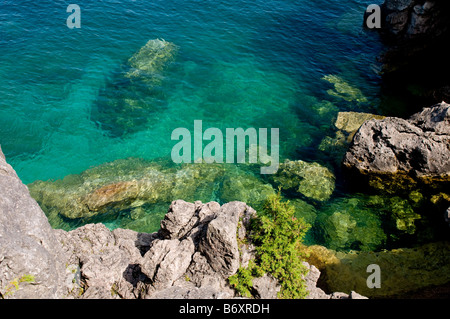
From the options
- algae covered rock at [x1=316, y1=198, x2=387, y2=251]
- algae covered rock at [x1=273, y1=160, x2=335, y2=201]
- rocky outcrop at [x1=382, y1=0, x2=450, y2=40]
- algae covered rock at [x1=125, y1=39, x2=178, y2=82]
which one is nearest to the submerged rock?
algae covered rock at [x1=273, y1=160, x2=335, y2=201]

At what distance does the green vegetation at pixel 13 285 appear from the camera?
8.34 meters

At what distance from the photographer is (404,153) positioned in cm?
2009

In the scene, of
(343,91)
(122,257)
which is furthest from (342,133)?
(122,257)

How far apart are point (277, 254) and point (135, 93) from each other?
24032 millimetres

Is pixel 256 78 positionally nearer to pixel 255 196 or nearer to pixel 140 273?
pixel 255 196

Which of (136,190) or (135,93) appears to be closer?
(136,190)

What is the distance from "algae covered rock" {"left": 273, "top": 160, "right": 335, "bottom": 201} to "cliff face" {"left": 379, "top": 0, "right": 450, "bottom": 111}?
44.8 ft

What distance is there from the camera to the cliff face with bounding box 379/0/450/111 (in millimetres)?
27812

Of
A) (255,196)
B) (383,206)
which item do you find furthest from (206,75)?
(383,206)

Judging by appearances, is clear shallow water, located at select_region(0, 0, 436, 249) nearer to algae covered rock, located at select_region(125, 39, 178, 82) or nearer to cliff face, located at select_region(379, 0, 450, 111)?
algae covered rock, located at select_region(125, 39, 178, 82)

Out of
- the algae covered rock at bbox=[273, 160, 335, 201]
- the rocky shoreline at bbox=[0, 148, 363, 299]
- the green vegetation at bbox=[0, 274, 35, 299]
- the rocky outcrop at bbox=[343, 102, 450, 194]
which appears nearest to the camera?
the green vegetation at bbox=[0, 274, 35, 299]

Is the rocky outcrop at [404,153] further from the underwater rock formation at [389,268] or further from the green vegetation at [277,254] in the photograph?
the green vegetation at [277,254]

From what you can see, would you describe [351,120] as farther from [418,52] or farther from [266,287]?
A: [266,287]
